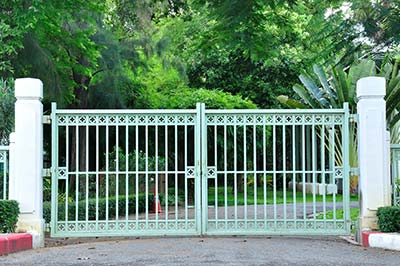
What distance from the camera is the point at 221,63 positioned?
984 inches

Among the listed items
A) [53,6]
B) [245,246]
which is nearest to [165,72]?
[53,6]

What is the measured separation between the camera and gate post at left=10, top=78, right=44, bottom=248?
8648mm

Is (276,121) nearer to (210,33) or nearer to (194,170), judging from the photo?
(194,170)

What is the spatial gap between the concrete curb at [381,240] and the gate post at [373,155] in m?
0.36

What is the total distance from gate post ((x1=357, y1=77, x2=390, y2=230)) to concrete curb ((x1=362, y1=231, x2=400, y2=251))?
360 mm

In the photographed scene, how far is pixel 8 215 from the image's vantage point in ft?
26.9

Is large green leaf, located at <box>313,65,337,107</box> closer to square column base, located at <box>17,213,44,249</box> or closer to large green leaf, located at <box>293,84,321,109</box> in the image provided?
large green leaf, located at <box>293,84,321,109</box>

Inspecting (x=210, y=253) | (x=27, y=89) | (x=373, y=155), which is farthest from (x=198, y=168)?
(x=27, y=89)

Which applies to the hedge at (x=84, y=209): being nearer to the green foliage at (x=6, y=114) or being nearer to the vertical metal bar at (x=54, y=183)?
the green foliage at (x=6, y=114)

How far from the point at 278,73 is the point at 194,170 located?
1659cm

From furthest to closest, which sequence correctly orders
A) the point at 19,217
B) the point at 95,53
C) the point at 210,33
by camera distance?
the point at 95,53
the point at 210,33
the point at 19,217

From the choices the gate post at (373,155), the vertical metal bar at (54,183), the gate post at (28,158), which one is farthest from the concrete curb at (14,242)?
the gate post at (373,155)

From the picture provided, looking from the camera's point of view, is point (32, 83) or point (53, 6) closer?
point (32, 83)

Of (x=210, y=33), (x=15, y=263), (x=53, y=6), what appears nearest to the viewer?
(x=15, y=263)
